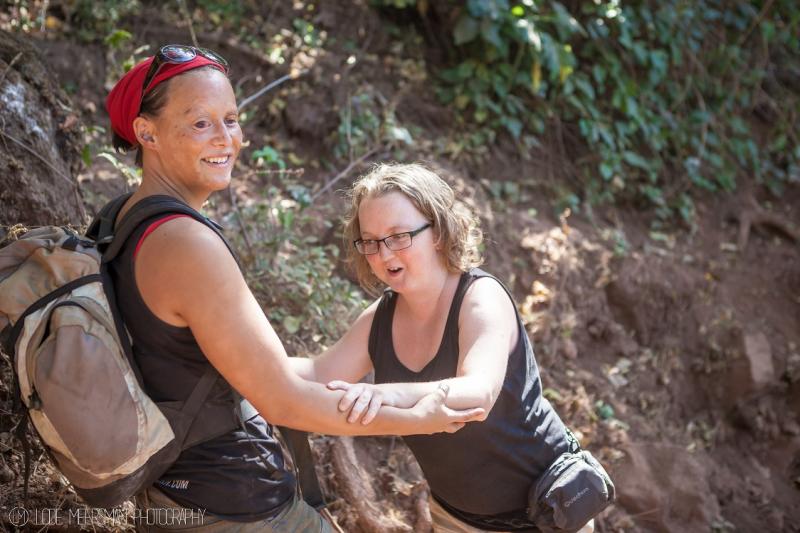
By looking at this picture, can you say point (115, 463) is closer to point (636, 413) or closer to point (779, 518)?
point (636, 413)

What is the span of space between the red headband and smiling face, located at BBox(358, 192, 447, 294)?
68 centimetres

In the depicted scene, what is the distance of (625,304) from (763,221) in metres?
2.20

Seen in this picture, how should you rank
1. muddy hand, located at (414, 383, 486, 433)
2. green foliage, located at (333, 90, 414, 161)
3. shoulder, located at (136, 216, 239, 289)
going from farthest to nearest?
green foliage, located at (333, 90, 414, 161)
muddy hand, located at (414, 383, 486, 433)
shoulder, located at (136, 216, 239, 289)

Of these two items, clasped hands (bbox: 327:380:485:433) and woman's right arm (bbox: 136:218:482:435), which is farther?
clasped hands (bbox: 327:380:485:433)

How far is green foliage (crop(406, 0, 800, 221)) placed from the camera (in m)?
6.41

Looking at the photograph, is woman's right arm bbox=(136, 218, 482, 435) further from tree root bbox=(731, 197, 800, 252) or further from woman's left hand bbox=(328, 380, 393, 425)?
tree root bbox=(731, 197, 800, 252)

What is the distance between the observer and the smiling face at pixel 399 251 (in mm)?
2461

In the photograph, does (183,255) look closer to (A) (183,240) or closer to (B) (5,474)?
(A) (183,240)

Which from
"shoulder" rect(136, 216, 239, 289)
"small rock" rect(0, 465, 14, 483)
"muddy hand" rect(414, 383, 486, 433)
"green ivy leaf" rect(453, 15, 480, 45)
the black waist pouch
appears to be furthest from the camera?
"green ivy leaf" rect(453, 15, 480, 45)

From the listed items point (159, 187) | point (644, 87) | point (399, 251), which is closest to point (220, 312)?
point (159, 187)

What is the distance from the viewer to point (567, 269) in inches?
221

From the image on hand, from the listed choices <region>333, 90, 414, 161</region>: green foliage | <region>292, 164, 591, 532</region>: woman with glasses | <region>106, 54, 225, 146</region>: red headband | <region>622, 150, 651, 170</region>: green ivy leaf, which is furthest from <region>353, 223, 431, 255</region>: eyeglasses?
<region>622, 150, 651, 170</region>: green ivy leaf

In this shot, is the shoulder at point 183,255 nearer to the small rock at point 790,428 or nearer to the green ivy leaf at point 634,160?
the small rock at point 790,428

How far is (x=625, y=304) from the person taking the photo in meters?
5.96
